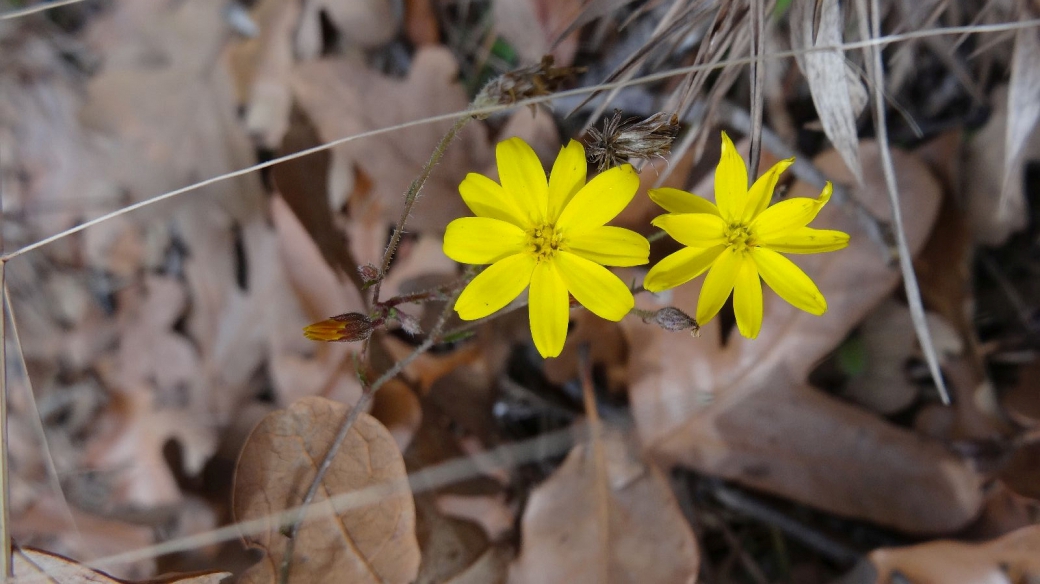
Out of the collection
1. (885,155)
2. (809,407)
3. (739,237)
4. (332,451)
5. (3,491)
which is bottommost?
(809,407)

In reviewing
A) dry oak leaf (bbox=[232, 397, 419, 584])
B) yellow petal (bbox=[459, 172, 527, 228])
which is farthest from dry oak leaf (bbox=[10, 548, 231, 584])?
yellow petal (bbox=[459, 172, 527, 228])

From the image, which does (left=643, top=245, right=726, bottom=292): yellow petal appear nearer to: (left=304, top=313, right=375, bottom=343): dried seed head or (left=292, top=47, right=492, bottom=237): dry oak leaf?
(left=304, top=313, right=375, bottom=343): dried seed head

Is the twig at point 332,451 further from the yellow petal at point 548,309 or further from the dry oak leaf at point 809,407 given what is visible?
the dry oak leaf at point 809,407

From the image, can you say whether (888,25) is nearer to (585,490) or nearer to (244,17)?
(585,490)

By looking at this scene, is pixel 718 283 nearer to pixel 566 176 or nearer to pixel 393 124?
pixel 566 176

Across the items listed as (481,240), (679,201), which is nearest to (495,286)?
(481,240)

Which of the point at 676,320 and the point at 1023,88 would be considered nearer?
the point at 676,320
